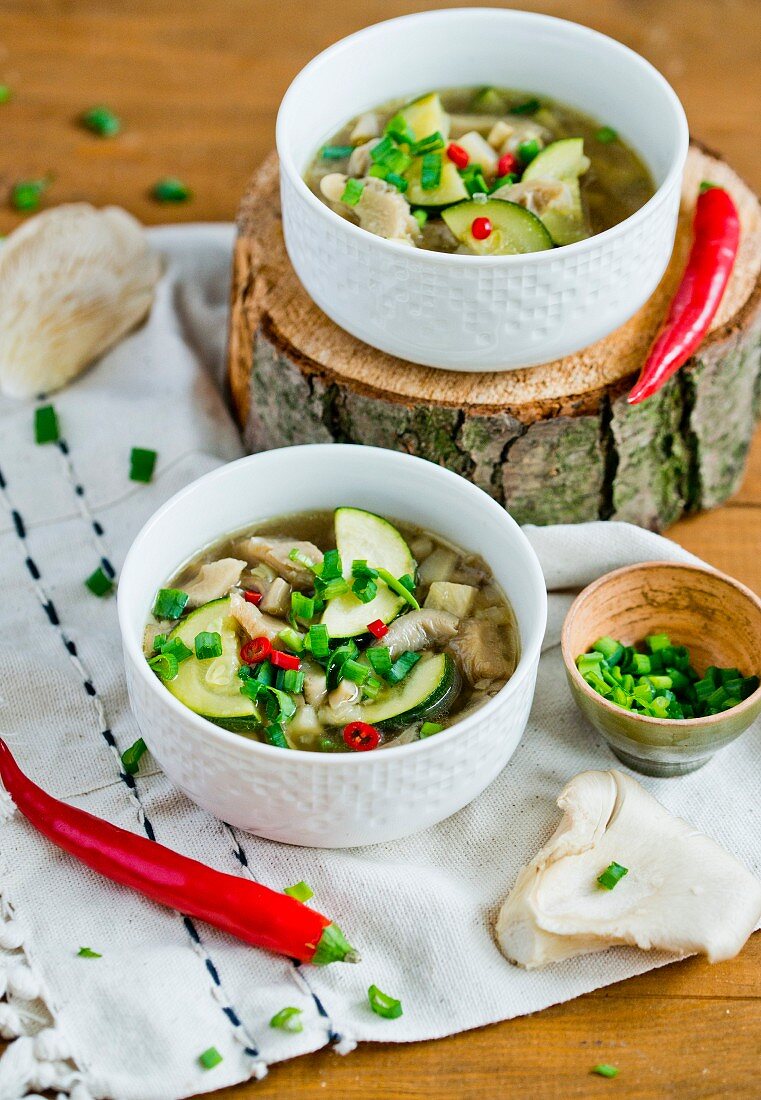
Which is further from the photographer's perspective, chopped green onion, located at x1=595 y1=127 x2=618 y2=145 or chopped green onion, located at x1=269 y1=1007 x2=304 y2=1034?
chopped green onion, located at x1=595 y1=127 x2=618 y2=145

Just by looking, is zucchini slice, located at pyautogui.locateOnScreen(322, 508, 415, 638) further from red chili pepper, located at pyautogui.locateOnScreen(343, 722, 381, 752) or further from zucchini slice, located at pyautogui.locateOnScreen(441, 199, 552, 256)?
zucchini slice, located at pyautogui.locateOnScreen(441, 199, 552, 256)

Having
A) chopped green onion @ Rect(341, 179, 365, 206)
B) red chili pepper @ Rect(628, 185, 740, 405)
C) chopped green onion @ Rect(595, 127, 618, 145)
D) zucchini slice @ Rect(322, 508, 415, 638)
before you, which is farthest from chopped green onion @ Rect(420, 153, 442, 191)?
zucchini slice @ Rect(322, 508, 415, 638)

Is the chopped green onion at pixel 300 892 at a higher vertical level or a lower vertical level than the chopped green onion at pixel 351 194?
lower

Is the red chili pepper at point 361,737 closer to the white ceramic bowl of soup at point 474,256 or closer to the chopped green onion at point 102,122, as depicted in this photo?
the white ceramic bowl of soup at point 474,256

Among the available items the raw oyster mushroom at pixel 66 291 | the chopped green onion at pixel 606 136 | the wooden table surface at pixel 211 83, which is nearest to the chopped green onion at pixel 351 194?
the chopped green onion at pixel 606 136

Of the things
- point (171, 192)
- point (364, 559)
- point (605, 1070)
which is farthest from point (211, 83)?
point (605, 1070)

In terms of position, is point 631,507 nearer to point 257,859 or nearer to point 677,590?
point 677,590

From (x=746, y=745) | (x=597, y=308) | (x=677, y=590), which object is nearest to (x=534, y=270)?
(x=597, y=308)
